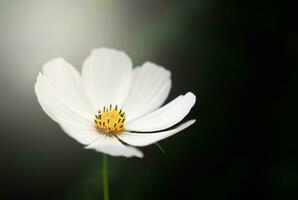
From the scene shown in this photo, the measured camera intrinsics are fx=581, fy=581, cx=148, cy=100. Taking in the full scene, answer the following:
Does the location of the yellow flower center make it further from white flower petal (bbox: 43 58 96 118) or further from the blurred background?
the blurred background

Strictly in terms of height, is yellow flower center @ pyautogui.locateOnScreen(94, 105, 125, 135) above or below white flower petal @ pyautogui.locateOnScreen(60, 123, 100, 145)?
above

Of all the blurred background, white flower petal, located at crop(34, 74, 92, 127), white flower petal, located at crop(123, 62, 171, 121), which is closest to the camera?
white flower petal, located at crop(34, 74, 92, 127)

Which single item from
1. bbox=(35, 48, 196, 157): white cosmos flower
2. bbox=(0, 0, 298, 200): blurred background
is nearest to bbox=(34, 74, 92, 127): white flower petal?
bbox=(35, 48, 196, 157): white cosmos flower

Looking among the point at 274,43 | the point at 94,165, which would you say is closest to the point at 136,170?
the point at 94,165

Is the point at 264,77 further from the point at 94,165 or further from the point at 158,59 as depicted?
the point at 94,165

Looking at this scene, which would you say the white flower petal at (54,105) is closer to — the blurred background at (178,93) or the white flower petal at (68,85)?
the white flower petal at (68,85)

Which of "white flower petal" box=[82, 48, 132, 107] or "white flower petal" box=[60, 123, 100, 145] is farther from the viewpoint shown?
"white flower petal" box=[82, 48, 132, 107]

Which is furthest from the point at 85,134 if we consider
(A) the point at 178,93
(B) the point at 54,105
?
(A) the point at 178,93

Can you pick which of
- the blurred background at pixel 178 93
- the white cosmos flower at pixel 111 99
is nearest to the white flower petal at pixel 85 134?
the white cosmos flower at pixel 111 99
